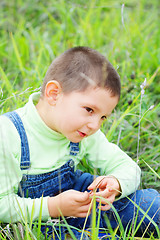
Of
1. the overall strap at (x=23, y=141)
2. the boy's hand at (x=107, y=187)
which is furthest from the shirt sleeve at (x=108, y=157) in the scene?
the overall strap at (x=23, y=141)

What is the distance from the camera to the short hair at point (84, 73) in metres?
1.51

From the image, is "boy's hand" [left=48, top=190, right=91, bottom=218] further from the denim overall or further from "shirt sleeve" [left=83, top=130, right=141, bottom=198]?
"shirt sleeve" [left=83, top=130, right=141, bottom=198]

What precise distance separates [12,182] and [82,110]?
0.43 meters

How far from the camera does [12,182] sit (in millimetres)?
1508

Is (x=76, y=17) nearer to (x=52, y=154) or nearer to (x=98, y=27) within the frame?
(x=98, y=27)

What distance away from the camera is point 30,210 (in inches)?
59.4

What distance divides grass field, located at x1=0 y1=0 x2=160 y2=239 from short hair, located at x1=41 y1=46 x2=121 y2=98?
0.21 meters

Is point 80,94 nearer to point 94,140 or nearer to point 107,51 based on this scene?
point 94,140

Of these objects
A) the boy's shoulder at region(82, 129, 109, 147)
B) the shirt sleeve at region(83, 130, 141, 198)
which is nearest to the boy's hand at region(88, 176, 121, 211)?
the shirt sleeve at region(83, 130, 141, 198)

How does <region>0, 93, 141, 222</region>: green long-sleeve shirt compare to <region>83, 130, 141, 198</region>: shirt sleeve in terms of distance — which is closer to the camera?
<region>0, 93, 141, 222</region>: green long-sleeve shirt

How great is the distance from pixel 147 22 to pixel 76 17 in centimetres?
73

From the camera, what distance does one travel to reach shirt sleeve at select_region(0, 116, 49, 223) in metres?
1.47

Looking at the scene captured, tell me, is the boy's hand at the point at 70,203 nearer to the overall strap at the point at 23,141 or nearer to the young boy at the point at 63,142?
the young boy at the point at 63,142

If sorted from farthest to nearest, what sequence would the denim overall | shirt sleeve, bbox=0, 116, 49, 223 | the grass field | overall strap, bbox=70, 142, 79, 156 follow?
1. the grass field
2. overall strap, bbox=70, 142, 79, 156
3. the denim overall
4. shirt sleeve, bbox=0, 116, 49, 223
